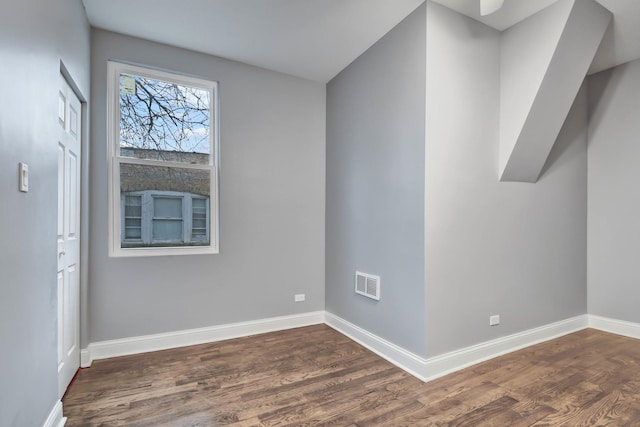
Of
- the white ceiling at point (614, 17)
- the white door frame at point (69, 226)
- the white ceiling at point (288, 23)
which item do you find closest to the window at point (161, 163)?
the white door frame at point (69, 226)

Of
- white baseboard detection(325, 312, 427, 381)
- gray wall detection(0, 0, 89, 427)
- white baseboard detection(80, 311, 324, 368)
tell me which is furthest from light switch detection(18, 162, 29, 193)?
white baseboard detection(325, 312, 427, 381)

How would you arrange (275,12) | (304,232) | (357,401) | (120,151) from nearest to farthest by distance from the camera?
(357,401), (275,12), (120,151), (304,232)

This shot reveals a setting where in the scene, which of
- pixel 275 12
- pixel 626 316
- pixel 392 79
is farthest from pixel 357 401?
pixel 626 316

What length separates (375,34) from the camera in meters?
2.85

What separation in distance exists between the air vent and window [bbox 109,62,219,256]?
149 cm

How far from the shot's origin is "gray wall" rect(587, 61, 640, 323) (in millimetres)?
3316

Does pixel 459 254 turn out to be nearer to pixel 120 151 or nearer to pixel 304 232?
pixel 304 232

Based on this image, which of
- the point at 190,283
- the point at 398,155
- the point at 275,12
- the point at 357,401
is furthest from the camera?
the point at 190,283

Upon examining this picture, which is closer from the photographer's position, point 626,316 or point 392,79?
point 392,79

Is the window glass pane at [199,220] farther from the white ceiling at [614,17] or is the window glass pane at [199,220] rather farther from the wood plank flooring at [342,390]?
the white ceiling at [614,17]

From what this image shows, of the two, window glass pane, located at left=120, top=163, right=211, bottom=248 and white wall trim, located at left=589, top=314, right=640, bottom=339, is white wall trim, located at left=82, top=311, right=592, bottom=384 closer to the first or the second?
white wall trim, located at left=589, top=314, right=640, bottom=339

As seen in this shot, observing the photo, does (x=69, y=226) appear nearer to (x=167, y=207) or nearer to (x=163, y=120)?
(x=167, y=207)

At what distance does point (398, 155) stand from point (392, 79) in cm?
69

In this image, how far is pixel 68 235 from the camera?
2.32 meters
